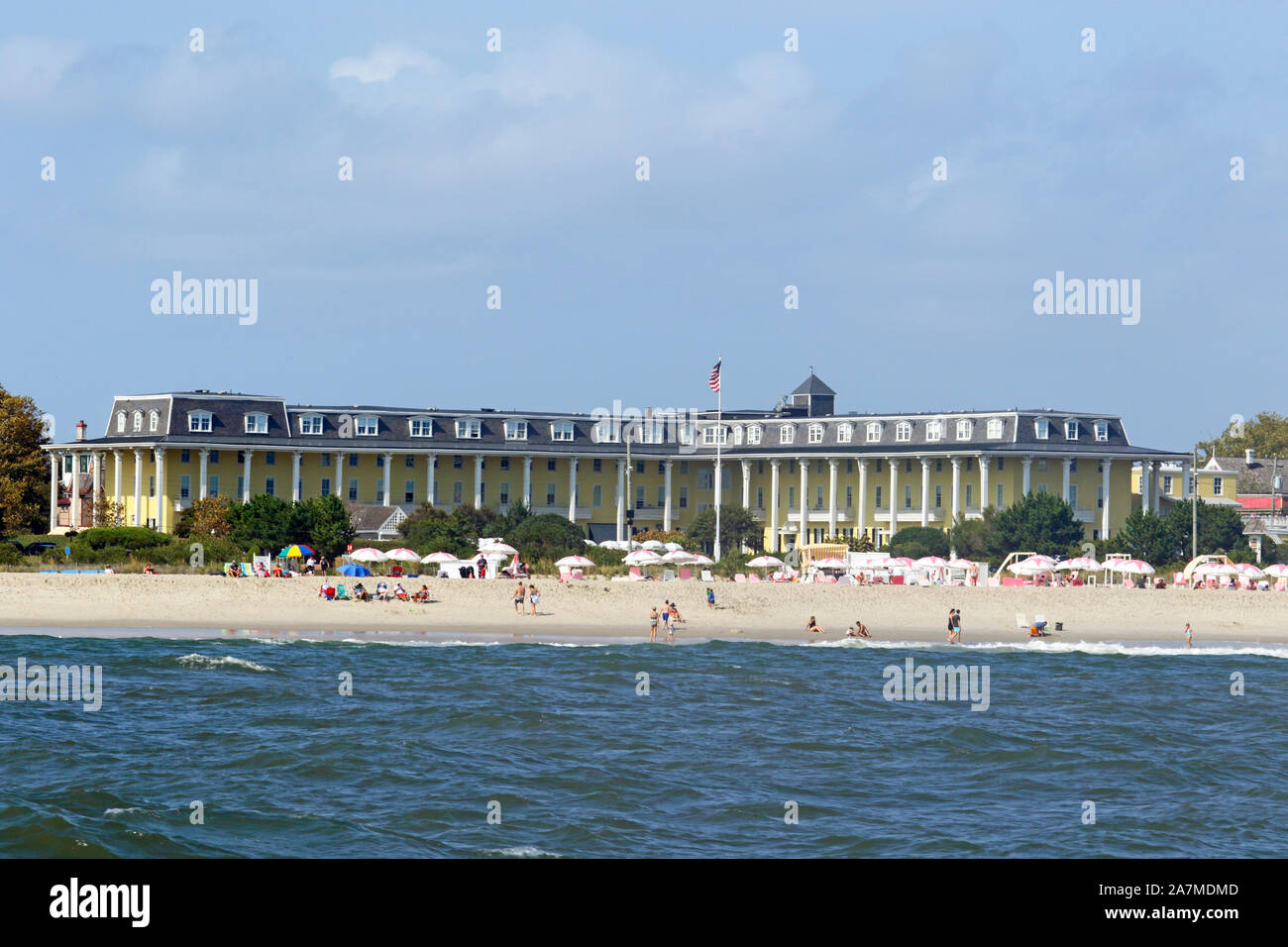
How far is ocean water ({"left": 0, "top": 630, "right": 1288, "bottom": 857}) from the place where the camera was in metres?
24.3

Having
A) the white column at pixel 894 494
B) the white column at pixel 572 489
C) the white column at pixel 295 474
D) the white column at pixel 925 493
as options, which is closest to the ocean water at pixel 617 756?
the white column at pixel 295 474

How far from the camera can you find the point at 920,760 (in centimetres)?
3189

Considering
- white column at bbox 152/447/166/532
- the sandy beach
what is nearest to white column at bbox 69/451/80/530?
white column at bbox 152/447/166/532

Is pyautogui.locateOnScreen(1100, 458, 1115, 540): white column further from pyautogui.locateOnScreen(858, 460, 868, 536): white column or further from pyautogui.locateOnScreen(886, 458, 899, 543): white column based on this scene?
pyautogui.locateOnScreen(858, 460, 868, 536): white column

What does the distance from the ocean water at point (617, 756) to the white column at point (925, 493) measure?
1791 inches

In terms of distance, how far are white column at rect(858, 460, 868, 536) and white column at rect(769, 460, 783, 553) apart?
564 centimetres

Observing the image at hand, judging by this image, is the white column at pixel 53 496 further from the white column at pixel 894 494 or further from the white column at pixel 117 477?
the white column at pixel 894 494

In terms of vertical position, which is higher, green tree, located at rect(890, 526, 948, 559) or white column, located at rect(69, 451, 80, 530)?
white column, located at rect(69, 451, 80, 530)

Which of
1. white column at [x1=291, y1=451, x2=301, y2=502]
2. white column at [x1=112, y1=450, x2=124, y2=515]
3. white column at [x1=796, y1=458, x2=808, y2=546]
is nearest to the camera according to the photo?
white column at [x1=112, y1=450, x2=124, y2=515]

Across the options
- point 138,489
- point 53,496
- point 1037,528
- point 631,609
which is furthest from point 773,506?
point 631,609
